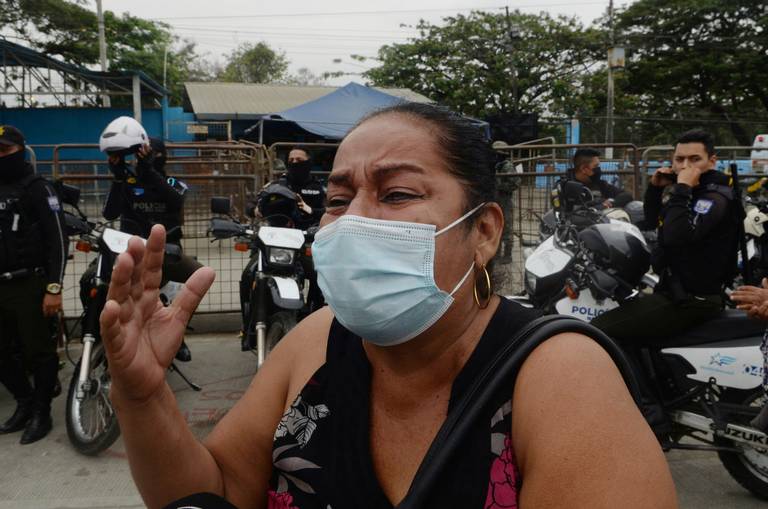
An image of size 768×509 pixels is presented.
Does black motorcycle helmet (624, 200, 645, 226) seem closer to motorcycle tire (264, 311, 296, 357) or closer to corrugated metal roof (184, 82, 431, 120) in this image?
motorcycle tire (264, 311, 296, 357)

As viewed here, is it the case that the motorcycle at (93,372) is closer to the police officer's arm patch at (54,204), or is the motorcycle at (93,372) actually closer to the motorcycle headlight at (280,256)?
the police officer's arm patch at (54,204)

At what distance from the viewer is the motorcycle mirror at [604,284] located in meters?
3.61

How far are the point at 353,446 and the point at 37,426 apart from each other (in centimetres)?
363

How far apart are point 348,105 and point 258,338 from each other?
14.7 metres

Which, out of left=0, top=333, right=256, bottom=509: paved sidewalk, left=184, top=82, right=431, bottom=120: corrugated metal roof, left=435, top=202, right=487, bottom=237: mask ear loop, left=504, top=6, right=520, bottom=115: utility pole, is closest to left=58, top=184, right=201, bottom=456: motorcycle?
left=0, top=333, right=256, bottom=509: paved sidewalk

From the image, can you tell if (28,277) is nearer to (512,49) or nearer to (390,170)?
(390,170)

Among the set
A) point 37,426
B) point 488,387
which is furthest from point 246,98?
point 488,387

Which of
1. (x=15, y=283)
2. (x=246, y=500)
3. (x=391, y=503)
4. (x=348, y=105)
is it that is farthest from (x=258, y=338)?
(x=348, y=105)

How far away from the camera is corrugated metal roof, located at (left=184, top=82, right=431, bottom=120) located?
86.1 feet

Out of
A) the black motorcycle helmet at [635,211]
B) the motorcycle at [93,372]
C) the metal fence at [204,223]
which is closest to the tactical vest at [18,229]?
the motorcycle at [93,372]

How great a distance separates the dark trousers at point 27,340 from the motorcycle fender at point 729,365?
382 cm

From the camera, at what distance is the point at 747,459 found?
3445 millimetres

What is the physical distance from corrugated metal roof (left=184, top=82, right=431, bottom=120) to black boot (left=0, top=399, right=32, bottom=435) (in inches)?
828

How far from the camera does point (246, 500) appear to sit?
1615 mm
